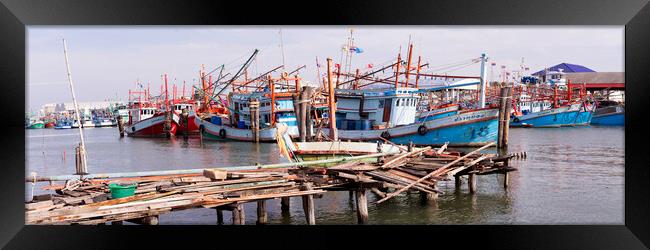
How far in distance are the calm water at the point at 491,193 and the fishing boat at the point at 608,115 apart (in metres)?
14.1

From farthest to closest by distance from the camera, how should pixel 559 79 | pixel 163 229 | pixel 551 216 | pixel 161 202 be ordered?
pixel 559 79 < pixel 551 216 < pixel 161 202 < pixel 163 229

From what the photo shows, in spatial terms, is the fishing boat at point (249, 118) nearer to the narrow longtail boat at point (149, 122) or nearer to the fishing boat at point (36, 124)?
the narrow longtail boat at point (149, 122)

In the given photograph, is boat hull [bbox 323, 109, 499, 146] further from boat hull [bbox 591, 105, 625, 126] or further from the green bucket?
boat hull [bbox 591, 105, 625, 126]

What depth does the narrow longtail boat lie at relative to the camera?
40438 millimetres

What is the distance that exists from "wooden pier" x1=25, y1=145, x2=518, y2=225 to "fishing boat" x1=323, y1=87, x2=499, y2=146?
13.5m

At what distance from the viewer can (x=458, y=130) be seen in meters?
25.7

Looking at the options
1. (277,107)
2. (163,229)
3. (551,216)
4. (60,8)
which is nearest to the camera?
(60,8)

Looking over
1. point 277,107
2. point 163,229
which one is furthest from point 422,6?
point 277,107

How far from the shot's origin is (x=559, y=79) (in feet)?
154

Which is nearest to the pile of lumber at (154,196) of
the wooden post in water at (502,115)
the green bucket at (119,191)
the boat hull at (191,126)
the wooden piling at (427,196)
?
the green bucket at (119,191)

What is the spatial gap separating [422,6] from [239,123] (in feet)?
91.6

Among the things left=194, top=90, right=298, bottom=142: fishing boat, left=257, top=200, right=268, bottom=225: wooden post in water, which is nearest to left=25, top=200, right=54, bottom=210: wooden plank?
left=257, top=200, right=268, bottom=225: wooden post in water

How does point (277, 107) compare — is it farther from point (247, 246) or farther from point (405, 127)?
point (247, 246)

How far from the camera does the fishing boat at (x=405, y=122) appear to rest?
25.6 m
